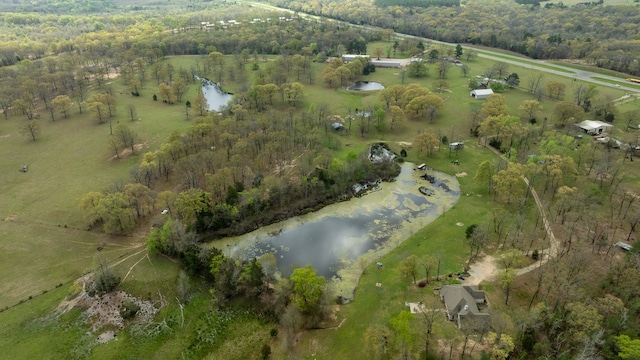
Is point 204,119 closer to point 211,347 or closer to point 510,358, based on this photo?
point 211,347

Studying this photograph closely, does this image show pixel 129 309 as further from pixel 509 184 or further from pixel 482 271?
pixel 509 184

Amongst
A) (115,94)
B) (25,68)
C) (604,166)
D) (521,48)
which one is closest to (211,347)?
(604,166)

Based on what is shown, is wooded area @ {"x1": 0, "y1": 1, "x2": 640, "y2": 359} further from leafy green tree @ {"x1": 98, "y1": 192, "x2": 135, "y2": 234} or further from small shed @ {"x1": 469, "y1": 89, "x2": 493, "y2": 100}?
small shed @ {"x1": 469, "y1": 89, "x2": 493, "y2": 100}

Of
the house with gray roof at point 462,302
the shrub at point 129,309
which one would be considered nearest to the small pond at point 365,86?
the house with gray roof at point 462,302

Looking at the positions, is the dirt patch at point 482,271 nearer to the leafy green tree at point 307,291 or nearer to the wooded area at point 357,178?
the wooded area at point 357,178

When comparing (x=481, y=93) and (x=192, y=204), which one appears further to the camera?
(x=481, y=93)

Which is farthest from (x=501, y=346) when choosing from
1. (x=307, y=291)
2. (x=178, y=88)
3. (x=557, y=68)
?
(x=557, y=68)

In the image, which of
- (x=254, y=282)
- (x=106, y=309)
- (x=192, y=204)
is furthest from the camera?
(x=192, y=204)
